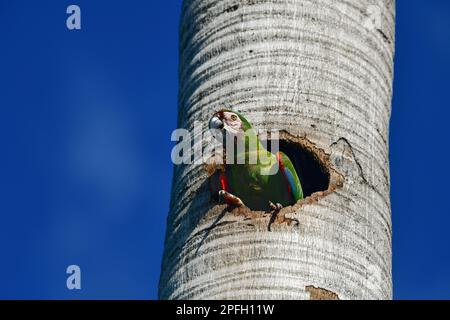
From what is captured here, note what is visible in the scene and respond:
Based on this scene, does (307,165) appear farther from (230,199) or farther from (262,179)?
(230,199)

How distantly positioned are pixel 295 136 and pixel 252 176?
0.70 meters

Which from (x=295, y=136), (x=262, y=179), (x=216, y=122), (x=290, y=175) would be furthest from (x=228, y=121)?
(x=262, y=179)

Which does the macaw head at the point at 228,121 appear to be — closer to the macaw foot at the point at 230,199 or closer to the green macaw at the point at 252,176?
the green macaw at the point at 252,176

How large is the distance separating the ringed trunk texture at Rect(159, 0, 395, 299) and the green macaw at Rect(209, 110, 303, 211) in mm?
75

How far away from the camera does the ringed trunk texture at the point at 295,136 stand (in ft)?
21.2

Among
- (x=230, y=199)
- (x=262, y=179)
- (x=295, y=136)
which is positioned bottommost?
(x=230, y=199)

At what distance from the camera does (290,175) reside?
7355 millimetres

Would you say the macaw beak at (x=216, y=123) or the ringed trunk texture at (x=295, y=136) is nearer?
the ringed trunk texture at (x=295, y=136)

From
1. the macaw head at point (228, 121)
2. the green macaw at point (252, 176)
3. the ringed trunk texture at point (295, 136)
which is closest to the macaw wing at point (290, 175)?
the green macaw at point (252, 176)

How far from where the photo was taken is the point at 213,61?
7102 mm

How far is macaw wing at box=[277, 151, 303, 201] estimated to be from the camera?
23.7 ft

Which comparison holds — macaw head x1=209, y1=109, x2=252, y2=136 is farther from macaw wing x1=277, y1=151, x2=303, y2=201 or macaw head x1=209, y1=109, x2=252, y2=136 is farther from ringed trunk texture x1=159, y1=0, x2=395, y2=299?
macaw wing x1=277, y1=151, x2=303, y2=201

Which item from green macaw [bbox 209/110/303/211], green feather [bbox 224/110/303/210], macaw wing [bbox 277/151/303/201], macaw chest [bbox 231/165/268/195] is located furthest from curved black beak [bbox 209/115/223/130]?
macaw wing [bbox 277/151/303/201]

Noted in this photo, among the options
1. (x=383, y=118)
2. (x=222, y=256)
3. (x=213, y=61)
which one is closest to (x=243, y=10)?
(x=213, y=61)
